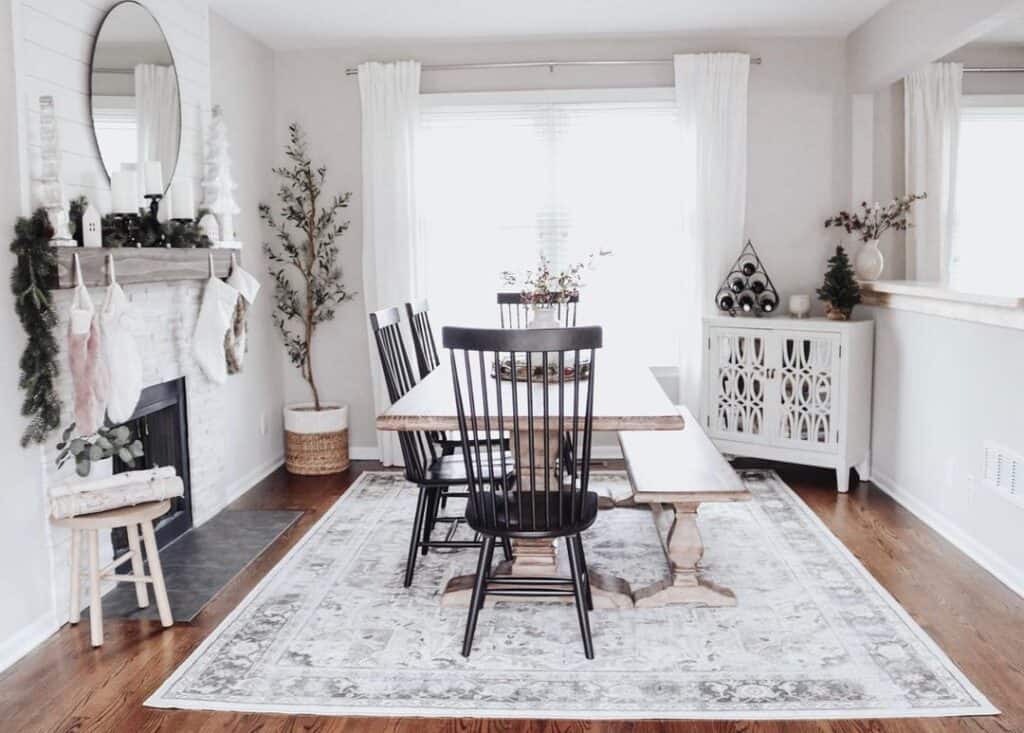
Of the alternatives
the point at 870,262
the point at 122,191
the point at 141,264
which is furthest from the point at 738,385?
the point at 122,191

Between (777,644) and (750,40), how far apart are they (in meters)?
3.70

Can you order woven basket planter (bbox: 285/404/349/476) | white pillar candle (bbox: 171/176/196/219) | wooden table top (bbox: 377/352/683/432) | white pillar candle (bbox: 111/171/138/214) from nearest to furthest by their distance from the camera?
wooden table top (bbox: 377/352/683/432) → white pillar candle (bbox: 111/171/138/214) → white pillar candle (bbox: 171/176/196/219) → woven basket planter (bbox: 285/404/349/476)

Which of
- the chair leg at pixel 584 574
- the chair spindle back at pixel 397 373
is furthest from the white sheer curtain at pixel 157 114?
the chair leg at pixel 584 574

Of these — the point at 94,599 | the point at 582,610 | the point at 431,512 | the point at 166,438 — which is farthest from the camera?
the point at 166,438

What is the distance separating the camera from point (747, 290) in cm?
519

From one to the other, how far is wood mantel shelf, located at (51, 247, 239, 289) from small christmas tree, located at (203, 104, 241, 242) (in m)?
0.18

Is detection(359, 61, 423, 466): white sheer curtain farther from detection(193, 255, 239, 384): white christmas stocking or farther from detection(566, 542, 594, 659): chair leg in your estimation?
detection(566, 542, 594, 659): chair leg

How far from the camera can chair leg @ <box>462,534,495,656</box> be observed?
2.78 metres

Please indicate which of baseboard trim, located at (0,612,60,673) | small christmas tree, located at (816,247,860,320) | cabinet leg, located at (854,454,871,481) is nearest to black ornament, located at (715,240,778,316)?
small christmas tree, located at (816,247,860,320)

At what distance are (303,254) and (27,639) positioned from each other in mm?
3007

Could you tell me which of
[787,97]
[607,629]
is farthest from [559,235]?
[607,629]

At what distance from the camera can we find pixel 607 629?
117 inches

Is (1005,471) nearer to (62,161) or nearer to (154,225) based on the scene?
(154,225)

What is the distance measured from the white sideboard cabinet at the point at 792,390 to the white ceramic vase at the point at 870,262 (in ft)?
1.11
